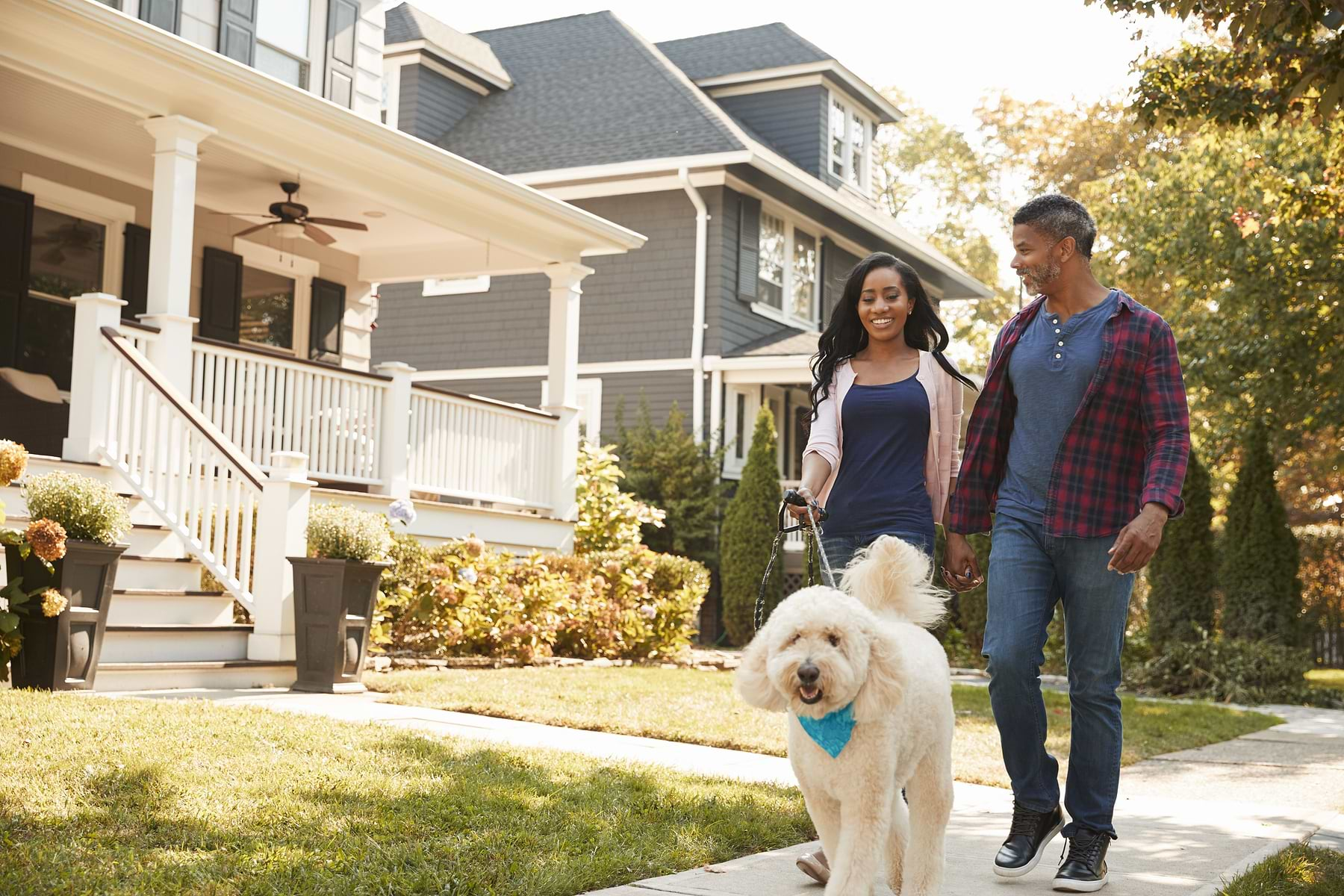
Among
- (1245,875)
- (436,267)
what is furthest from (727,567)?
(1245,875)

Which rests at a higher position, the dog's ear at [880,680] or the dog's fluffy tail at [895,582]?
the dog's fluffy tail at [895,582]

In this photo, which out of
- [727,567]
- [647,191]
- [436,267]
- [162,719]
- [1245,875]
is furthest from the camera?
[647,191]

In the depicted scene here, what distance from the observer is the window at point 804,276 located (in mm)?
21625

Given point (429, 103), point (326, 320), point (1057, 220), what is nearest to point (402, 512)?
point (326, 320)

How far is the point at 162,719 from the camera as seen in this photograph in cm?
585

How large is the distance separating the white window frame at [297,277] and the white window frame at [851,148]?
10671 mm

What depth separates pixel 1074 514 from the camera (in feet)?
13.8

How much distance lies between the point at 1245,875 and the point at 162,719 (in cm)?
423

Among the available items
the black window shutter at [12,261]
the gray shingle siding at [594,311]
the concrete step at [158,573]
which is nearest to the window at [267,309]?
the black window shutter at [12,261]

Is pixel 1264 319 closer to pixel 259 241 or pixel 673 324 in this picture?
pixel 673 324

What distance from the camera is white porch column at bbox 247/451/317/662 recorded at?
8.67 metres

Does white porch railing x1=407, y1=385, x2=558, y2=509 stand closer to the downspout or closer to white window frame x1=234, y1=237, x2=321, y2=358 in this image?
white window frame x1=234, y1=237, x2=321, y2=358

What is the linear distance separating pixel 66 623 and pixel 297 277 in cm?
784

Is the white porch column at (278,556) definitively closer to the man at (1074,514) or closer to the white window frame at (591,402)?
the man at (1074,514)
